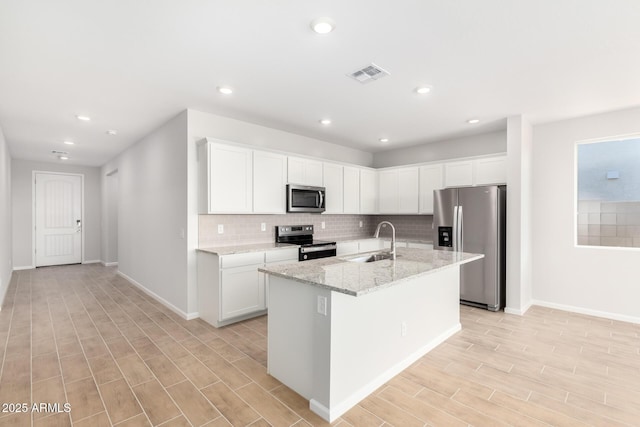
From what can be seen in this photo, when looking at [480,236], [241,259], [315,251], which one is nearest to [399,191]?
[480,236]

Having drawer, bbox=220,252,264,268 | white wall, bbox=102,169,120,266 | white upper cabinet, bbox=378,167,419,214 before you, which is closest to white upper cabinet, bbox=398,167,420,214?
white upper cabinet, bbox=378,167,419,214

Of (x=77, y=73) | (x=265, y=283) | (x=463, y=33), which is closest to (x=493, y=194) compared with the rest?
(x=463, y=33)

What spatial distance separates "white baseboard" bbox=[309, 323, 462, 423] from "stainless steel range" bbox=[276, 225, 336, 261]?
1.96m

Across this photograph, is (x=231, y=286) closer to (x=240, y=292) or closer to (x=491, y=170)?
(x=240, y=292)

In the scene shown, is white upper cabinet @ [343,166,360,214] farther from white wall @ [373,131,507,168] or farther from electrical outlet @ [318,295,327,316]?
electrical outlet @ [318,295,327,316]

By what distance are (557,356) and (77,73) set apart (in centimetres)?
522

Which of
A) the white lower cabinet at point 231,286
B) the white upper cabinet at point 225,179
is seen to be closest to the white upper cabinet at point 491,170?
the white lower cabinet at point 231,286

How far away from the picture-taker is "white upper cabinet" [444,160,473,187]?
4949 millimetres

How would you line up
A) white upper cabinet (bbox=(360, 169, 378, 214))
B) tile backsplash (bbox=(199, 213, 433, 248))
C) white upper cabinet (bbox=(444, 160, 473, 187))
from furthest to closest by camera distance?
white upper cabinet (bbox=(360, 169, 378, 214))
white upper cabinet (bbox=(444, 160, 473, 187))
tile backsplash (bbox=(199, 213, 433, 248))

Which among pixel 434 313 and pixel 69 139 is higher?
pixel 69 139

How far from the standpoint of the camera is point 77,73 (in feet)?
9.62

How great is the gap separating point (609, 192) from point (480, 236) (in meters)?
1.70

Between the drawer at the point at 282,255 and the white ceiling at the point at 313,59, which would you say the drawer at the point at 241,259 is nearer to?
the drawer at the point at 282,255

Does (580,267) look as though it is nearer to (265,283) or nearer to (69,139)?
(265,283)
